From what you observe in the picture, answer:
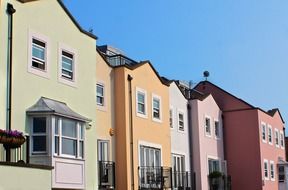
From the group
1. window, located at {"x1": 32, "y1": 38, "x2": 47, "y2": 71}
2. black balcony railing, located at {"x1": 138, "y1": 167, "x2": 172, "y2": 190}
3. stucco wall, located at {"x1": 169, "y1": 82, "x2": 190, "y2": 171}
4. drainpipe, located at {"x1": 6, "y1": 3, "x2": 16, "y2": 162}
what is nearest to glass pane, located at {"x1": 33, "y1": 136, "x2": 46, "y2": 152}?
drainpipe, located at {"x1": 6, "y1": 3, "x2": 16, "y2": 162}

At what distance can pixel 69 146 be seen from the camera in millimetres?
23188

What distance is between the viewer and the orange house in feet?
97.7

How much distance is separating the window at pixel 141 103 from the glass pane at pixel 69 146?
8.38 m

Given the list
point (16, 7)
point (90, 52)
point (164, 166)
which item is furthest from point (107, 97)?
point (16, 7)

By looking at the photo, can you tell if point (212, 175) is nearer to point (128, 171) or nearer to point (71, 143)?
point (128, 171)

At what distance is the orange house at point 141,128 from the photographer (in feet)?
97.7

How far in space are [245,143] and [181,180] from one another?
10.8 meters

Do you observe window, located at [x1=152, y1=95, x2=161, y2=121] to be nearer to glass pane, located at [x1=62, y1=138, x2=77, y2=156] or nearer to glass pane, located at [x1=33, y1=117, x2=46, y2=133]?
glass pane, located at [x1=62, y1=138, x2=77, y2=156]

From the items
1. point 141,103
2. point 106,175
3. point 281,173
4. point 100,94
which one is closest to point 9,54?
point 100,94

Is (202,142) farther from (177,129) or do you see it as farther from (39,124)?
(39,124)

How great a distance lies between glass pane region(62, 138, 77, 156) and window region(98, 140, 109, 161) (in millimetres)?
4882

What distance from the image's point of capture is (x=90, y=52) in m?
26.6

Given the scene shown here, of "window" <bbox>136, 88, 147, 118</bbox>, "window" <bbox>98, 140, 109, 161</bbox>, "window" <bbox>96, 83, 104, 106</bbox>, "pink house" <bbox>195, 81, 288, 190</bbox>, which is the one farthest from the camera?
"pink house" <bbox>195, 81, 288, 190</bbox>

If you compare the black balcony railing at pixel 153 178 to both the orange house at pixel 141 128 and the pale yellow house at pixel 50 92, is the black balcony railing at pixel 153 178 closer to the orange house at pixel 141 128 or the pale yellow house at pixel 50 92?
the orange house at pixel 141 128
